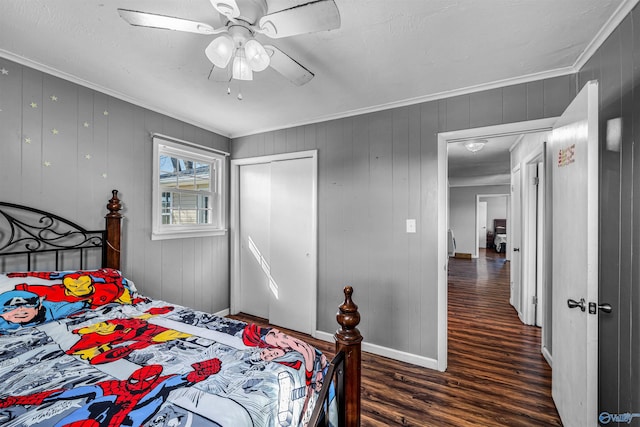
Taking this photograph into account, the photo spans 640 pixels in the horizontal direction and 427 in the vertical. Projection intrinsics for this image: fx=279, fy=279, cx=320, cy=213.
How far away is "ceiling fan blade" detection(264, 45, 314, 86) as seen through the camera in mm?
1479

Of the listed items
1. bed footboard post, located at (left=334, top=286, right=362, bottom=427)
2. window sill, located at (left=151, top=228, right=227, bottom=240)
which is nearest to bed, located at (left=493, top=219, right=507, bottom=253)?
window sill, located at (left=151, top=228, right=227, bottom=240)

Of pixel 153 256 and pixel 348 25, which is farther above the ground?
pixel 348 25

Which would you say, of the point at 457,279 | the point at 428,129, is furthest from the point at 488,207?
the point at 428,129

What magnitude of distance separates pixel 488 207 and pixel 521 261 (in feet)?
29.4

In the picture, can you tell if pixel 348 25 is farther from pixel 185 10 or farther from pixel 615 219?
pixel 615 219

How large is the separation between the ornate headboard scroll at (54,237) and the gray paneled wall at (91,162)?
0.08m

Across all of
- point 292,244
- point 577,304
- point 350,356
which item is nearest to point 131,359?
point 350,356

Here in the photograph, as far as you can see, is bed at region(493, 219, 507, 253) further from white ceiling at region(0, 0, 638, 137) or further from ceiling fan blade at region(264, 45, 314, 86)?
ceiling fan blade at region(264, 45, 314, 86)

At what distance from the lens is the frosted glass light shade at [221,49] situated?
53.6 inches

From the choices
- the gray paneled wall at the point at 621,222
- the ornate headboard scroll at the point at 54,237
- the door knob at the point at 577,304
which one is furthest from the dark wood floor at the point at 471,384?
the ornate headboard scroll at the point at 54,237

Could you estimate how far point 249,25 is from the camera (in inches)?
55.3

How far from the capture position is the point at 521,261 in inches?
144

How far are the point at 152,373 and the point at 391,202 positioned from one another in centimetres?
225

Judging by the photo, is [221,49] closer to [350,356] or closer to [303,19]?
[303,19]
